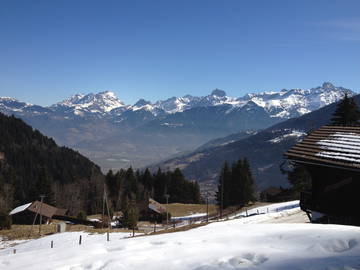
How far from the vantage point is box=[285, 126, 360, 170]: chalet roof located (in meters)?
16.8

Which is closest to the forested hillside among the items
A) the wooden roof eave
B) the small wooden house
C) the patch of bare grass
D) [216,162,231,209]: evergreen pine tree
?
the small wooden house

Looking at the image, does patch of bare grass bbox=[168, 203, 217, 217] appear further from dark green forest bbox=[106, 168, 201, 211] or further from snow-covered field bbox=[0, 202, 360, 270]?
snow-covered field bbox=[0, 202, 360, 270]

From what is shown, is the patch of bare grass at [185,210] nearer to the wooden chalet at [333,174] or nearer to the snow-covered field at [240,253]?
the wooden chalet at [333,174]

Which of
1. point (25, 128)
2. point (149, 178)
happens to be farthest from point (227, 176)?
point (25, 128)

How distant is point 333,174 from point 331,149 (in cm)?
133

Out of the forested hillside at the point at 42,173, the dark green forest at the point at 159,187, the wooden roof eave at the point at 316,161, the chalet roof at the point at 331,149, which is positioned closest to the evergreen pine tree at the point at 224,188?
the dark green forest at the point at 159,187

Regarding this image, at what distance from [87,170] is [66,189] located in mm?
50451

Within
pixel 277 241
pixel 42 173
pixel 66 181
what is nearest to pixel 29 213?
pixel 42 173

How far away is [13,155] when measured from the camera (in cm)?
15088

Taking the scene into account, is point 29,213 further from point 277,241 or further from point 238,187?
point 277,241

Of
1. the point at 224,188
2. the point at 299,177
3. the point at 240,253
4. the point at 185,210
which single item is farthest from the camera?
the point at 224,188

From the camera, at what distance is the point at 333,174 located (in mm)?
18031

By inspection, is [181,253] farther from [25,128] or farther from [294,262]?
[25,128]

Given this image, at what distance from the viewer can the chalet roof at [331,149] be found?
16.8 m
